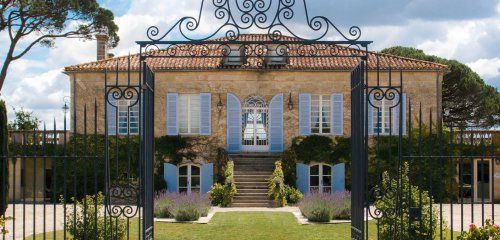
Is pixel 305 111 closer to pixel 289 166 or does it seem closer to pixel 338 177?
pixel 289 166

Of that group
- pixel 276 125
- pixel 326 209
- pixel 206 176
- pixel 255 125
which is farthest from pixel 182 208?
pixel 255 125

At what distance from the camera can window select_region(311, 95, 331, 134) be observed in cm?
2531

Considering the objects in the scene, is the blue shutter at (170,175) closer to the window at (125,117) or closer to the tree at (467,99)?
the window at (125,117)

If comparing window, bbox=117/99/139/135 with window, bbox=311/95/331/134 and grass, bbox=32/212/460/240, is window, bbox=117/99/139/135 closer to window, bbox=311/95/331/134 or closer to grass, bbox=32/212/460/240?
window, bbox=311/95/331/134

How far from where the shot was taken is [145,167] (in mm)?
8188

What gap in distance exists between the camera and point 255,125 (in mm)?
25656

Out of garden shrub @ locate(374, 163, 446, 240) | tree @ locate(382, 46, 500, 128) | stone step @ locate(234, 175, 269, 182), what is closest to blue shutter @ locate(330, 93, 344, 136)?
stone step @ locate(234, 175, 269, 182)

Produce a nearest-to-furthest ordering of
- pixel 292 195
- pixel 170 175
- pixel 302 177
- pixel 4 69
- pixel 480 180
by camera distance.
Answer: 1. pixel 292 195
2. pixel 302 177
3. pixel 170 175
4. pixel 4 69
5. pixel 480 180

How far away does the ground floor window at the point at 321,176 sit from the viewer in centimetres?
2508

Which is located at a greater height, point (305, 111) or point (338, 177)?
point (305, 111)

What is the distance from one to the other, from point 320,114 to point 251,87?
8.36 ft

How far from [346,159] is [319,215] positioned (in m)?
9.23

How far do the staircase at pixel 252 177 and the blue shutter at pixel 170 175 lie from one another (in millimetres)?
2034

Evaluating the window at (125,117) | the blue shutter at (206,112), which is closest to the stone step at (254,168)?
the blue shutter at (206,112)
